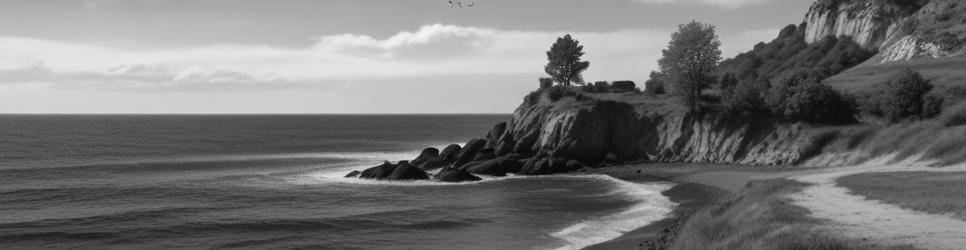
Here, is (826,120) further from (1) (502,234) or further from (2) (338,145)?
(2) (338,145)

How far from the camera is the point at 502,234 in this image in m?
37.5

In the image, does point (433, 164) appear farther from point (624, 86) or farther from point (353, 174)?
point (624, 86)

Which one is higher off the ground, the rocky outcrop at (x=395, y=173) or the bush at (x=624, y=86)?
the bush at (x=624, y=86)

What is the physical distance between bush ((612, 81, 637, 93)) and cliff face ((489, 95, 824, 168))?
1947cm

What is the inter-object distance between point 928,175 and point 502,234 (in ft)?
76.0

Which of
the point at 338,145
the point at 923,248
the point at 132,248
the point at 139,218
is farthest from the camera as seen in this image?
the point at 338,145

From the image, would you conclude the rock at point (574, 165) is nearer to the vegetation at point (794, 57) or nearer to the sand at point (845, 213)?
the sand at point (845, 213)

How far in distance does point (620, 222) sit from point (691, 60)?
39.7m

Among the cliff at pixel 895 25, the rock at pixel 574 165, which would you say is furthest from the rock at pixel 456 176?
the cliff at pixel 895 25

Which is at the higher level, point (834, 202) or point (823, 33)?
point (823, 33)

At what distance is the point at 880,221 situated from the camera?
77.4 ft

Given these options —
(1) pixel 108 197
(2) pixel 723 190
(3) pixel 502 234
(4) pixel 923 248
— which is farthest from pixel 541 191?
(4) pixel 923 248

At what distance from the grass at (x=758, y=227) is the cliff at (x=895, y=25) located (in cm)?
6506

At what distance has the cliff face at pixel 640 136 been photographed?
65375 mm
